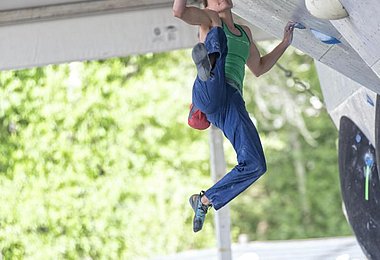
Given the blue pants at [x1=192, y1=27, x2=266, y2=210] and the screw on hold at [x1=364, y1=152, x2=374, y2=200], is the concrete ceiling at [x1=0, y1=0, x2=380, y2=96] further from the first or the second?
the screw on hold at [x1=364, y1=152, x2=374, y2=200]

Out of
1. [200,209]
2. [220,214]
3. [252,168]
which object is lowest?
[220,214]

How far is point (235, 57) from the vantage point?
504 cm

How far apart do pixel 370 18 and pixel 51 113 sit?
11.4 metres

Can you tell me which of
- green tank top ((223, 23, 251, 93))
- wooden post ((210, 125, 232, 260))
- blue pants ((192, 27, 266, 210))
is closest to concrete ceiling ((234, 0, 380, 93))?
green tank top ((223, 23, 251, 93))

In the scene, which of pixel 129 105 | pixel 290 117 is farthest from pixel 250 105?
pixel 129 105

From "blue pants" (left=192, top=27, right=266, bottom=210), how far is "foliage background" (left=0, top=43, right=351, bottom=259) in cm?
807

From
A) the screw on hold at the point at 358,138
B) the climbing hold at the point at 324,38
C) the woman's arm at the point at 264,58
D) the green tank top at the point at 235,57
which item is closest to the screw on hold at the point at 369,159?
the screw on hold at the point at 358,138

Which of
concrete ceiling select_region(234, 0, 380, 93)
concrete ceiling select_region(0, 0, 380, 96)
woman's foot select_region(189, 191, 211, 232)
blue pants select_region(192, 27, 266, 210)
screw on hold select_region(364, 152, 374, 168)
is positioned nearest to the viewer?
concrete ceiling select_region(234, 0, 380, 93)

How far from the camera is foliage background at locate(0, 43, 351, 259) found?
593 inches

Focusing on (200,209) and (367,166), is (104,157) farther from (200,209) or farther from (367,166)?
(200,209)

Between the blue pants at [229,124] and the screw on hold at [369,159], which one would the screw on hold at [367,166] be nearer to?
the screw on hold at [369,159]

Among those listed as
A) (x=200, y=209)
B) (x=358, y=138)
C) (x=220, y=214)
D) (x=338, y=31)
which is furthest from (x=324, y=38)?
(x=220, y=214)

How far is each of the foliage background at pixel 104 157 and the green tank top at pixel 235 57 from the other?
793cm

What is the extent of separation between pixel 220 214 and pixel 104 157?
730 cm
